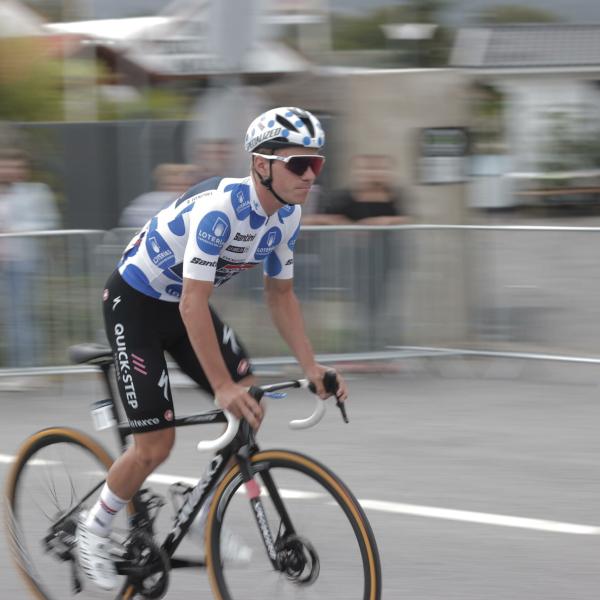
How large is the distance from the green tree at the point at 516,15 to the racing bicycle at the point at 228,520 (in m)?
42.7

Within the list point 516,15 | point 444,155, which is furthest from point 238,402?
point 516,15

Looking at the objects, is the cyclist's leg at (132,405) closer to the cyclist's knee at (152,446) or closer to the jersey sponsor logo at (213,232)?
the cyclist's knee at (152,446)

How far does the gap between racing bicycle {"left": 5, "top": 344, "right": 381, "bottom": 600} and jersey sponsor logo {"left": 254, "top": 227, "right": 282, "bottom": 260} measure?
19.2 inches

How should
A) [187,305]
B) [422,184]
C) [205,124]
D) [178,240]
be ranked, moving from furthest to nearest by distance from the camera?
[422,184] < [205,124] < [178,240] < [187,305]

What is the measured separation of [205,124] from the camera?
399 inches

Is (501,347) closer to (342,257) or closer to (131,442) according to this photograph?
(342,257)

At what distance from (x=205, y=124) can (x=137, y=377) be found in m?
6.04

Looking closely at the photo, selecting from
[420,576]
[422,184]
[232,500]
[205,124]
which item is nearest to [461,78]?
[422,184]

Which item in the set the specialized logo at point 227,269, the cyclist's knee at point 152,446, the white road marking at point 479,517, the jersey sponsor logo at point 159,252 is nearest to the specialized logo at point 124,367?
the cyclist's knee at point 152,446

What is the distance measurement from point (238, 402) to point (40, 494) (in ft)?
4.32

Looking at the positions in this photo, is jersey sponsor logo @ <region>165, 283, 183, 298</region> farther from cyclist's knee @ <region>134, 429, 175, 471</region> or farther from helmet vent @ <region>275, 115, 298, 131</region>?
helmet vent @ <region>275, 115, 298, 131</region>

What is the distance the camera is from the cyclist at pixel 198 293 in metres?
4.04

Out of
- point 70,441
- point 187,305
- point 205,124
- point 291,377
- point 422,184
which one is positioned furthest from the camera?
point 422,184

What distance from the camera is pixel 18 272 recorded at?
9.05 meters
